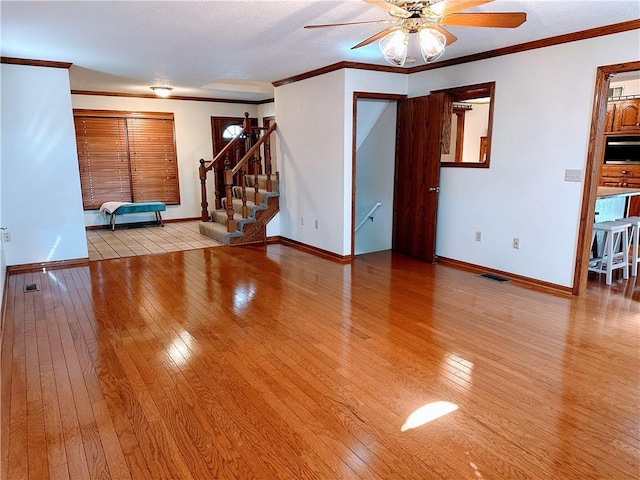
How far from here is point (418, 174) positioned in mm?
5230

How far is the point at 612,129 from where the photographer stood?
6523 mm

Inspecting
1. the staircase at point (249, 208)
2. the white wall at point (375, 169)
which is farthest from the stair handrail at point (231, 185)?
the white wall at point (375, 169)

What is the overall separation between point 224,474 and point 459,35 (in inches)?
148

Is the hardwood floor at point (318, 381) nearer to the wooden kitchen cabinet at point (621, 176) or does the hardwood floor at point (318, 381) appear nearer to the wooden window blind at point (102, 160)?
the wooden kitchen cabinet at point (621, 176)

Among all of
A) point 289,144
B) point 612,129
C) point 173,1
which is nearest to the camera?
point 173,1

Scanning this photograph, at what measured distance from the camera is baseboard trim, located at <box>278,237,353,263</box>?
529 cm

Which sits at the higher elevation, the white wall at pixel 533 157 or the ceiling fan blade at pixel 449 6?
the ceiling fan blade at pixel 449 6

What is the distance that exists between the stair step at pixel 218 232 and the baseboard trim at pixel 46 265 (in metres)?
1.77

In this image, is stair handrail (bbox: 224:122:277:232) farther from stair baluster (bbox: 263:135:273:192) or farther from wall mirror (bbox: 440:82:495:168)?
wall mirror (bbox: 440:82:495:168)

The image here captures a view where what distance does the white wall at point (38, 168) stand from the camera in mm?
4582

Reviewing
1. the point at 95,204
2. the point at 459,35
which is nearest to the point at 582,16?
the point at 459,35

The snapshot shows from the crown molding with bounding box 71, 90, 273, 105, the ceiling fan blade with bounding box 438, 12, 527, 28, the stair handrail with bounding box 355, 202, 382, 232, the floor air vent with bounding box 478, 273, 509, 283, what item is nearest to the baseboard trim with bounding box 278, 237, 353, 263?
the stair handrail with bounding box 355, 202, 382, 232

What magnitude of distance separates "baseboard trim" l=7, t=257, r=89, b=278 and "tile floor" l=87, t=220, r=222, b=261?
212mm

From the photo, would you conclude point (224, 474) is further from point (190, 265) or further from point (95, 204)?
point (95, 204)
